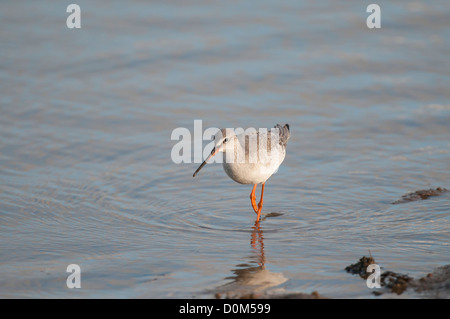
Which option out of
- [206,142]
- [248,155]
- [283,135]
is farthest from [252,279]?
[206,142]

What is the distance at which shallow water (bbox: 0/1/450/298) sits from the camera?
638cm

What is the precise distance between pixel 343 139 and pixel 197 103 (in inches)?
111

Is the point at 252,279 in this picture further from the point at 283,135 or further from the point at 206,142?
the point at 206,142

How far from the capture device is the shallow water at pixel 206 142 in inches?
251

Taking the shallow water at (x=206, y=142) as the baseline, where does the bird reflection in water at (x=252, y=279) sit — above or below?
below

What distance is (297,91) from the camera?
11.8 meters

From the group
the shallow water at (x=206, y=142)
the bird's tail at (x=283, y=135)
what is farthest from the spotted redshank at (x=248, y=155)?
the shallow water at (x=206, y=142)

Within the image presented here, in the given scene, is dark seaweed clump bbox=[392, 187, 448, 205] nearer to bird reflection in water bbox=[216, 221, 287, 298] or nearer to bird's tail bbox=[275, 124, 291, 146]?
bird's tail bbox=[275, 124, 291, 146]

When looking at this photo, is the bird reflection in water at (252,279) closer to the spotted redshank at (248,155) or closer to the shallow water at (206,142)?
the shallow water at (206,142)

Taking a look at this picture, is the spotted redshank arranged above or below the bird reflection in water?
above

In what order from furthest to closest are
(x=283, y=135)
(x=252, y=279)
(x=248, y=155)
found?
(x=283, y=135), (x=248, y=155), (x=252, y=279)

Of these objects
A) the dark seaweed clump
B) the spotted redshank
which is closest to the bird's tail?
the spotted redshank

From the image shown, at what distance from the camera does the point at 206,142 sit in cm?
1030
